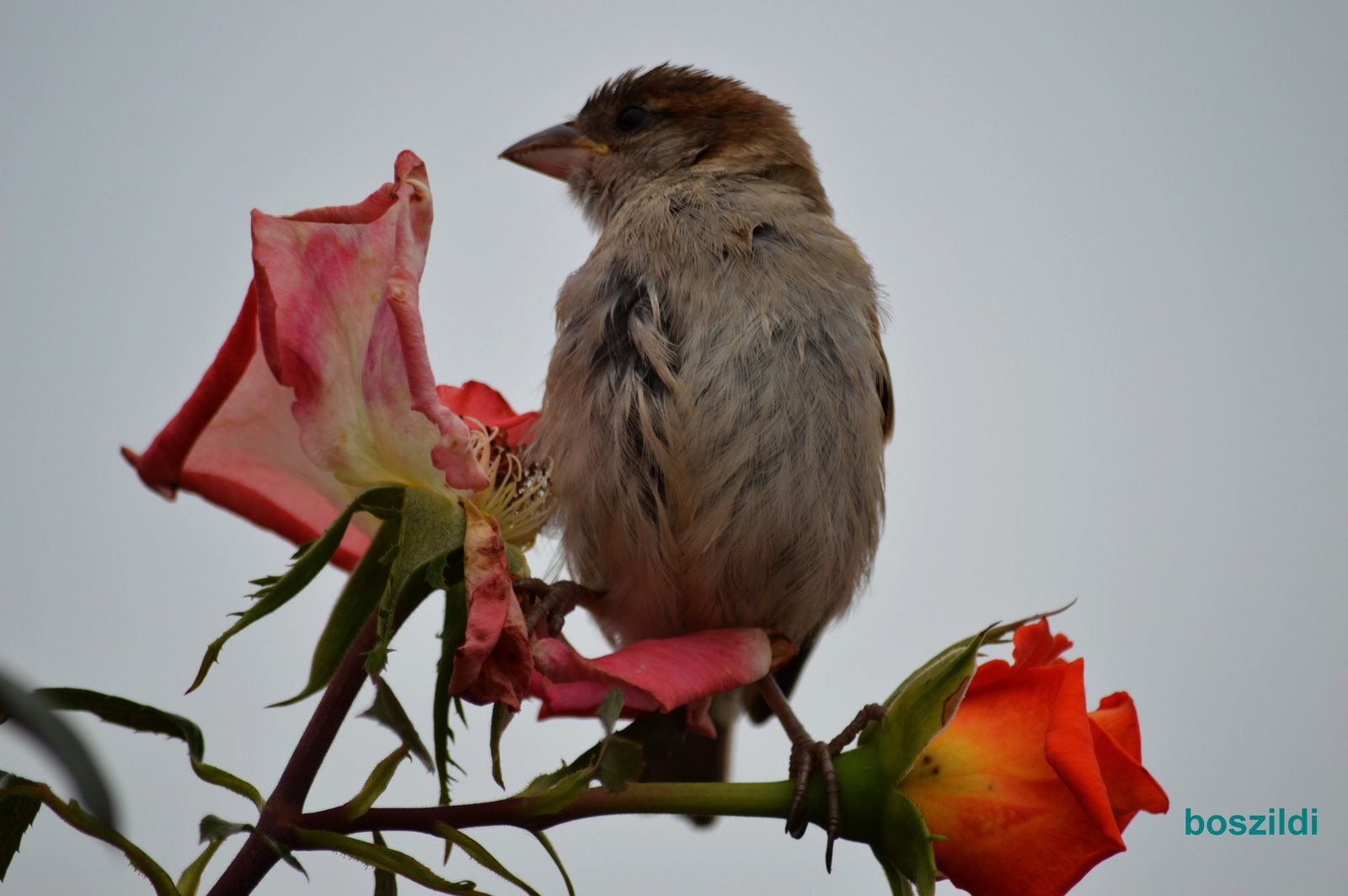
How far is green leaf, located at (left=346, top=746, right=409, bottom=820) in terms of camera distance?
0.84 m

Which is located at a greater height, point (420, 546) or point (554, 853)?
point (420, 546)

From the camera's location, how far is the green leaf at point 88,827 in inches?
30.3

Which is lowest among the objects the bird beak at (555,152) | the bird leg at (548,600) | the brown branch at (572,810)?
the brown branch at (572,810)

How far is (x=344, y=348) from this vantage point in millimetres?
897

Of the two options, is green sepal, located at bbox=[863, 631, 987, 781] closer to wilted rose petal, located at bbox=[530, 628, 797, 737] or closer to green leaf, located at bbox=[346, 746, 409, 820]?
wilted rose petal, located at bbox=[530, 628, 797, 737]

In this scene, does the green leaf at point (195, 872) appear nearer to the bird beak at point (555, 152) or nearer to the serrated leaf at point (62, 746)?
the serrated leaf at point (62, 746)

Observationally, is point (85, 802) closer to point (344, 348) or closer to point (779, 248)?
point (344, 348)

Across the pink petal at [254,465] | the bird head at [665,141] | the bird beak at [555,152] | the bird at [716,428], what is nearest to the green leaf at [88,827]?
the pink petal at [254,465]

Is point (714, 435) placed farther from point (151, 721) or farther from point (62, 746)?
point (62, 746)

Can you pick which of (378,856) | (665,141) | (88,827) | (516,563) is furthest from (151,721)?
(665,141)

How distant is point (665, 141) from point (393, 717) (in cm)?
141

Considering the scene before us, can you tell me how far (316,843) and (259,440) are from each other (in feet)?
1.34

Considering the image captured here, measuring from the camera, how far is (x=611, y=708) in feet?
2.79

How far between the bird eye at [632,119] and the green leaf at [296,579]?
137cm
